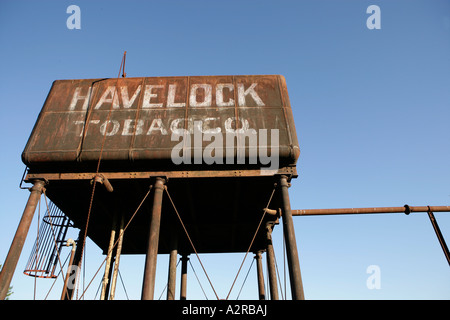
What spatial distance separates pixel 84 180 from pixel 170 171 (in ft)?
7.70

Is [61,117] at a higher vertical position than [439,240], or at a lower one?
higher

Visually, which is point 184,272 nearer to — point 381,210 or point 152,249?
point 152,249

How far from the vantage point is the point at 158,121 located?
8477mm

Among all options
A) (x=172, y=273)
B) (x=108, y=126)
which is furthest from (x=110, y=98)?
(x=172, y=273)

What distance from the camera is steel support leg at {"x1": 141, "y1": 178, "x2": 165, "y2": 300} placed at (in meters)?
6.51

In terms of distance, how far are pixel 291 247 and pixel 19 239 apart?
21.6 feet

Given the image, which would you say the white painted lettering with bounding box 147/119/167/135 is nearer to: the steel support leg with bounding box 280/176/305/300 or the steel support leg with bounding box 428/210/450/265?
the steel support leg with bounding box 280/176/305/300

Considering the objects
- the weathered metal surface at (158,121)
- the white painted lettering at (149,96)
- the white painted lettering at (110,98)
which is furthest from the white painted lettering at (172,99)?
the white painted lettering at (110,98)

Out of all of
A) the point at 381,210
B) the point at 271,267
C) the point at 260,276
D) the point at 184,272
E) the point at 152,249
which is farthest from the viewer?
the point at 184,272
